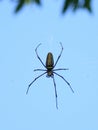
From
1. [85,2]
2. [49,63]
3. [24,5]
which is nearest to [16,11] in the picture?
[24,5]

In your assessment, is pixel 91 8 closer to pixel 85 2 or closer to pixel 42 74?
pixel 85 2

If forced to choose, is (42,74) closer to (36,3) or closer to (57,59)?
(57,59)

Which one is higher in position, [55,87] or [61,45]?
[61,45]

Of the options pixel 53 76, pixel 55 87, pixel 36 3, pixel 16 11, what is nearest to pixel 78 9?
pixel 36 3

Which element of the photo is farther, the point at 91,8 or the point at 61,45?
the point at 61,45

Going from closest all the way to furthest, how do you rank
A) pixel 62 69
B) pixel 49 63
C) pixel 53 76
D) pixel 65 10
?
pixel 65 10, pixel 49 63, pixel 62 69, pixel 53 76

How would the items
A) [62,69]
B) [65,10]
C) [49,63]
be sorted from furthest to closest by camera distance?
[62,69] < [49,63] < [65,10]

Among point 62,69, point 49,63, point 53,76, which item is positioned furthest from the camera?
point 53,76

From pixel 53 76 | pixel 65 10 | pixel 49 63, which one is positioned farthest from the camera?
pixel 53 76

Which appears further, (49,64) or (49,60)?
(49,64)
